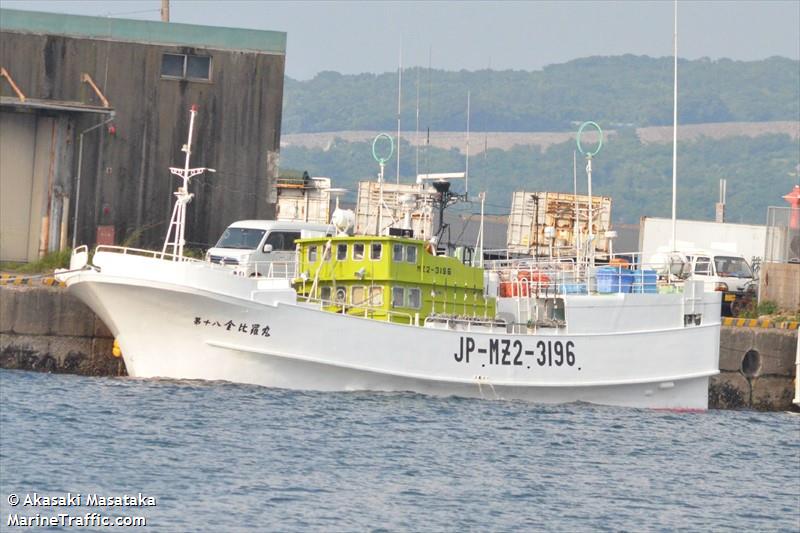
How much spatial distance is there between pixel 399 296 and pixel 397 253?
85cm

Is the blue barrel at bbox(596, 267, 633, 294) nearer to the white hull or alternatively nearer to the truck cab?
the white hull

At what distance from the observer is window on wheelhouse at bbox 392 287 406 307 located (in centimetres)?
3195

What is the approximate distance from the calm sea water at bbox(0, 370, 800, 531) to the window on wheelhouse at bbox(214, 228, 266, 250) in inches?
216

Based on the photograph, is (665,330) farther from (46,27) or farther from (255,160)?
(46,27)

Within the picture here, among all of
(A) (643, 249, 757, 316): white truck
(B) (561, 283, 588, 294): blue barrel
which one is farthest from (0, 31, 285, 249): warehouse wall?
(A) (643, 249, 757, 316): white truck

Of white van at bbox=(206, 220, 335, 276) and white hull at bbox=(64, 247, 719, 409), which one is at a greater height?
white van at bbox=(206, 220, 335, 276)

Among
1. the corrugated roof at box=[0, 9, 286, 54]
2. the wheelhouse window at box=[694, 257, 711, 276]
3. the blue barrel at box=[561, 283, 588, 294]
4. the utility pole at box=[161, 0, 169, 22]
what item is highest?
the utility pole at box=[161, 0, 169, 22]

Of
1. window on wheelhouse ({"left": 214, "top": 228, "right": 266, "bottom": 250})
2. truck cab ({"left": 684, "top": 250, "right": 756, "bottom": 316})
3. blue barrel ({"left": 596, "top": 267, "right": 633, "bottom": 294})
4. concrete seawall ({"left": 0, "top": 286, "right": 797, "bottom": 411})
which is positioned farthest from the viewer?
truck cab ({"left": 684, "top": 250, "right": 756, "bottom": 316})

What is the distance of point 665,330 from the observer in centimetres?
3450

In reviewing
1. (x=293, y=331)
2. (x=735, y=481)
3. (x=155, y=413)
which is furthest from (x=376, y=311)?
(x=735, y=481)

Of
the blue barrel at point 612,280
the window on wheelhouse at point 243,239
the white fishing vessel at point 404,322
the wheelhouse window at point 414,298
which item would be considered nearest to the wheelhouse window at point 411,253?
the white fishing vessel at point 404,322

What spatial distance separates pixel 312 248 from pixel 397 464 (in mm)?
8421

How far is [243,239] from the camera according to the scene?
3569 centimetres

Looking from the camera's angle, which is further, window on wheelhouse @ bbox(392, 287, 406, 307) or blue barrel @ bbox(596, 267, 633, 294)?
blue barrel @ bbox(596, 267, 633, 294)
